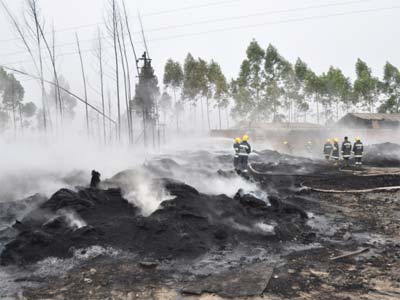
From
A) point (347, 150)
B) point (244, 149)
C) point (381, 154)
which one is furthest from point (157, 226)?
point (381, 154)

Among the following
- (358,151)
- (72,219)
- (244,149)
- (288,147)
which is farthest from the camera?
(288,147)

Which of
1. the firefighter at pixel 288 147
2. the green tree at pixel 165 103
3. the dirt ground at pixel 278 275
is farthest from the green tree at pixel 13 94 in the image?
the dirt ground at pixel 278 275

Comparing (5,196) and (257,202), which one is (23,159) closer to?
(5,196)

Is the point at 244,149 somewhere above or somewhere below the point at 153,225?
above

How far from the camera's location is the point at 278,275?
16.0ft

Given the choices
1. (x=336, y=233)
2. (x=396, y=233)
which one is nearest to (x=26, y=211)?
(x=336, y=233)

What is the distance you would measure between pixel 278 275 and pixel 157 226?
255 cm

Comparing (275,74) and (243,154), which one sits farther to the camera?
(275,74)

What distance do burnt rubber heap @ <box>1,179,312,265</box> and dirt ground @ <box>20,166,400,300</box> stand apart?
1.47 ft

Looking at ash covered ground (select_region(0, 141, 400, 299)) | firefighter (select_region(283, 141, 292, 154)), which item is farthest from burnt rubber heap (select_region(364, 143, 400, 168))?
ash covered ground (select_region(0, 141, 400, 299))

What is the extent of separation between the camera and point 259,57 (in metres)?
43.7

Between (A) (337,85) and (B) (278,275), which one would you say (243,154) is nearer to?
(B) (278,275)

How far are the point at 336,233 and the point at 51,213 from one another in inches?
240

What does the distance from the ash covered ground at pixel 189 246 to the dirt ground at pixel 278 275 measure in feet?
0.05
